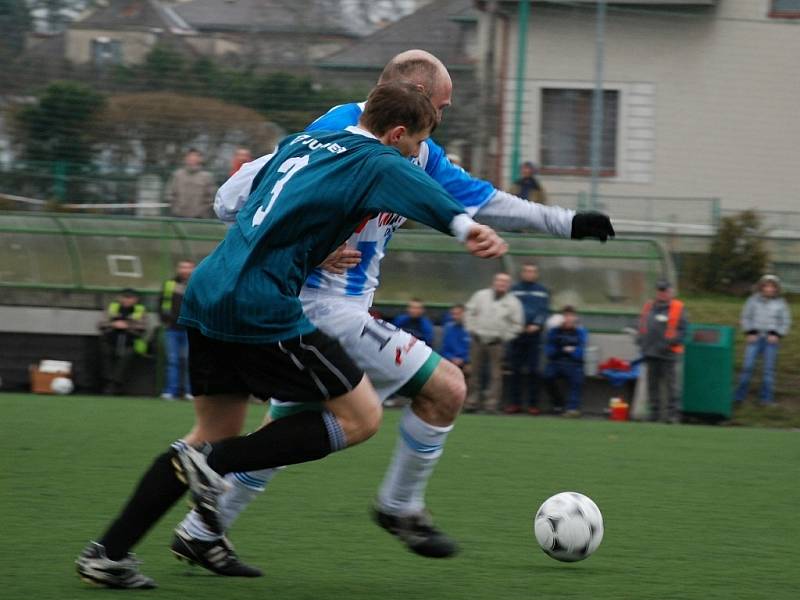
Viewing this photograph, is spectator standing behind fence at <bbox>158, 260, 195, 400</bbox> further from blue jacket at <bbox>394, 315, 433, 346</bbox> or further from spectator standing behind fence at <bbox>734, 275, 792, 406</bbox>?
spectator standing behind fence at <bbox>734, 275, 792, 406</bbox>

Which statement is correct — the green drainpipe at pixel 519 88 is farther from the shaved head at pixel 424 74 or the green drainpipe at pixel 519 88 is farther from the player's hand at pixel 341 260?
the player's hand at pixel 341 260

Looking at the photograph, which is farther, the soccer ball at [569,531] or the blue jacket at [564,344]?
the blue jacket at [564,344]

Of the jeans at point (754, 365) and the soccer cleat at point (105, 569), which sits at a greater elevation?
the soccer cleat at point (105, 569)

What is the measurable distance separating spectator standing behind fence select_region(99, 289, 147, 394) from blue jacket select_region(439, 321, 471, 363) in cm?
341

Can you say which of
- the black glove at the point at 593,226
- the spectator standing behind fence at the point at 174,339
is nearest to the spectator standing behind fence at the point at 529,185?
the spectator standing behind fence at the point at 174,339

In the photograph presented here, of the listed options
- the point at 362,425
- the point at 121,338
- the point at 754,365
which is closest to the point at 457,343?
the point at 754,365

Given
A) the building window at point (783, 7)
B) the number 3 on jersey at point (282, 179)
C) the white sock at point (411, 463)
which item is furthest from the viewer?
the building window at point (783, 7)

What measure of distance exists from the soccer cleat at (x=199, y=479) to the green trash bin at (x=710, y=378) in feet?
35.0

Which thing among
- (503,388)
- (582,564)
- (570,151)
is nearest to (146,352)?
(503,388)

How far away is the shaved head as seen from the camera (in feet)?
15.2

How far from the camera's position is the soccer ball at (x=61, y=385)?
14.2 metres

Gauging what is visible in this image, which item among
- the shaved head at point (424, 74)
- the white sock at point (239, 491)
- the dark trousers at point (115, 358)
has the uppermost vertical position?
the shaved head at point (424, 74)

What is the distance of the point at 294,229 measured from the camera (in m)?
3.99

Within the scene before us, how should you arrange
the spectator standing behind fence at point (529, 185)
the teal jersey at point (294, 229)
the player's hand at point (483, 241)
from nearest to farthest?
the player's hand at point (483, 241)
the teal jersey at point (294, 229)
the spectator standing behind fence at point (529, 185)
